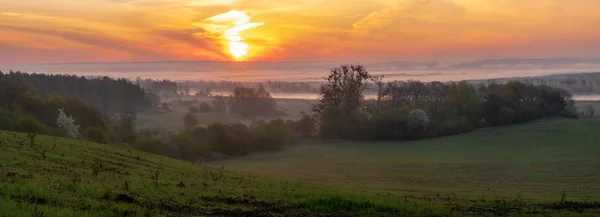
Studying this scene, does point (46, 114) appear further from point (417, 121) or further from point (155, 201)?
point (155, 201)

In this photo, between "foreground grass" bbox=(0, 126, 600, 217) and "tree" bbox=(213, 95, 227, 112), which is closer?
"foreground grass" bbox=(0, 126, 600, 217)

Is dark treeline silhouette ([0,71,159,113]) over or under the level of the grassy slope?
over

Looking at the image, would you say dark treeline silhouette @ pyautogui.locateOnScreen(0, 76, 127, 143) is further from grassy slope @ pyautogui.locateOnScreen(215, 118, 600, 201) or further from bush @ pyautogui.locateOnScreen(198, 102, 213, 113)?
bush @ pyautogui.locateOnScreen(198, 102, 213, 113)

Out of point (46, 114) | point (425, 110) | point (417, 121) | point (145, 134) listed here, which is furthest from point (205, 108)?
point (46, 114)

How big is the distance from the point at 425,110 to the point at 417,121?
7.56 metres

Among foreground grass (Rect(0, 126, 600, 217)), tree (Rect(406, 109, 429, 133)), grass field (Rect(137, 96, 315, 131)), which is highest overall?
foreground grass (Rect(0, 126, 600, 217))

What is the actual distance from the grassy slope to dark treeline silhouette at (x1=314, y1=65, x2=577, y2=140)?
Answer: 12.6 feet

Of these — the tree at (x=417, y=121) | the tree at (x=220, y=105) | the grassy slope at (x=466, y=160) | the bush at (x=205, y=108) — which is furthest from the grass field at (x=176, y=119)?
the tree at (x=417, y=121)

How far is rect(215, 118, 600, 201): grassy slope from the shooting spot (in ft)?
135

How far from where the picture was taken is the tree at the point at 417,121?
81938 mm

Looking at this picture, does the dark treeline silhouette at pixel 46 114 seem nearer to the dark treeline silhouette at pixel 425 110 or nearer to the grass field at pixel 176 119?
the grass field at pixel 176 119

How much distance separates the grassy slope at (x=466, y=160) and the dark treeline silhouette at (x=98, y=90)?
58361mm

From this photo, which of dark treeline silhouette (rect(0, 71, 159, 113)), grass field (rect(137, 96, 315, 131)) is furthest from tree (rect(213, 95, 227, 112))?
dark treeline silhouette (rect(0, 71, 159, 113))

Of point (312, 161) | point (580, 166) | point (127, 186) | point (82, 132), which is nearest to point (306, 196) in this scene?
point (127, 186)
